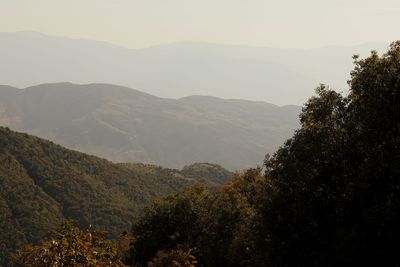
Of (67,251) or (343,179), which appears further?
(343,179)

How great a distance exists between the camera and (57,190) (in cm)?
14488

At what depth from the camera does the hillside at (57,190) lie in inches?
4820

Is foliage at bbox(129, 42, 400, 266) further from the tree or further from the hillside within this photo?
the hillside

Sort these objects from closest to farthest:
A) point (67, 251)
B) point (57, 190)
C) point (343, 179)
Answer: point (67, 251) → point (343, 179) → point (57, 190)

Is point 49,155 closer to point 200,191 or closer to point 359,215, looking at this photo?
point 200,191

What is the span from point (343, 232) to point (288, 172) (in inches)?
162

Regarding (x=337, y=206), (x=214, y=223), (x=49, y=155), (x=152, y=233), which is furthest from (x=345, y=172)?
(x=49, y=155)

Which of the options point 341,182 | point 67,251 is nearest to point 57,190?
point 341,182

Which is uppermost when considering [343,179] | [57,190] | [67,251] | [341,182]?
[343,179]

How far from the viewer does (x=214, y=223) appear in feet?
127

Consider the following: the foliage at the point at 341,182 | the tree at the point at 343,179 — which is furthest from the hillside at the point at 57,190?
the tree at the point at 343,179

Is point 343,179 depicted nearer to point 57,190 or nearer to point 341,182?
point 341,182

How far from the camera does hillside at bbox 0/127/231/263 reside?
402ft

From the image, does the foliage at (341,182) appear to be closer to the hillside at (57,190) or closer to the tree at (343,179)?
the tree at (343,179)
